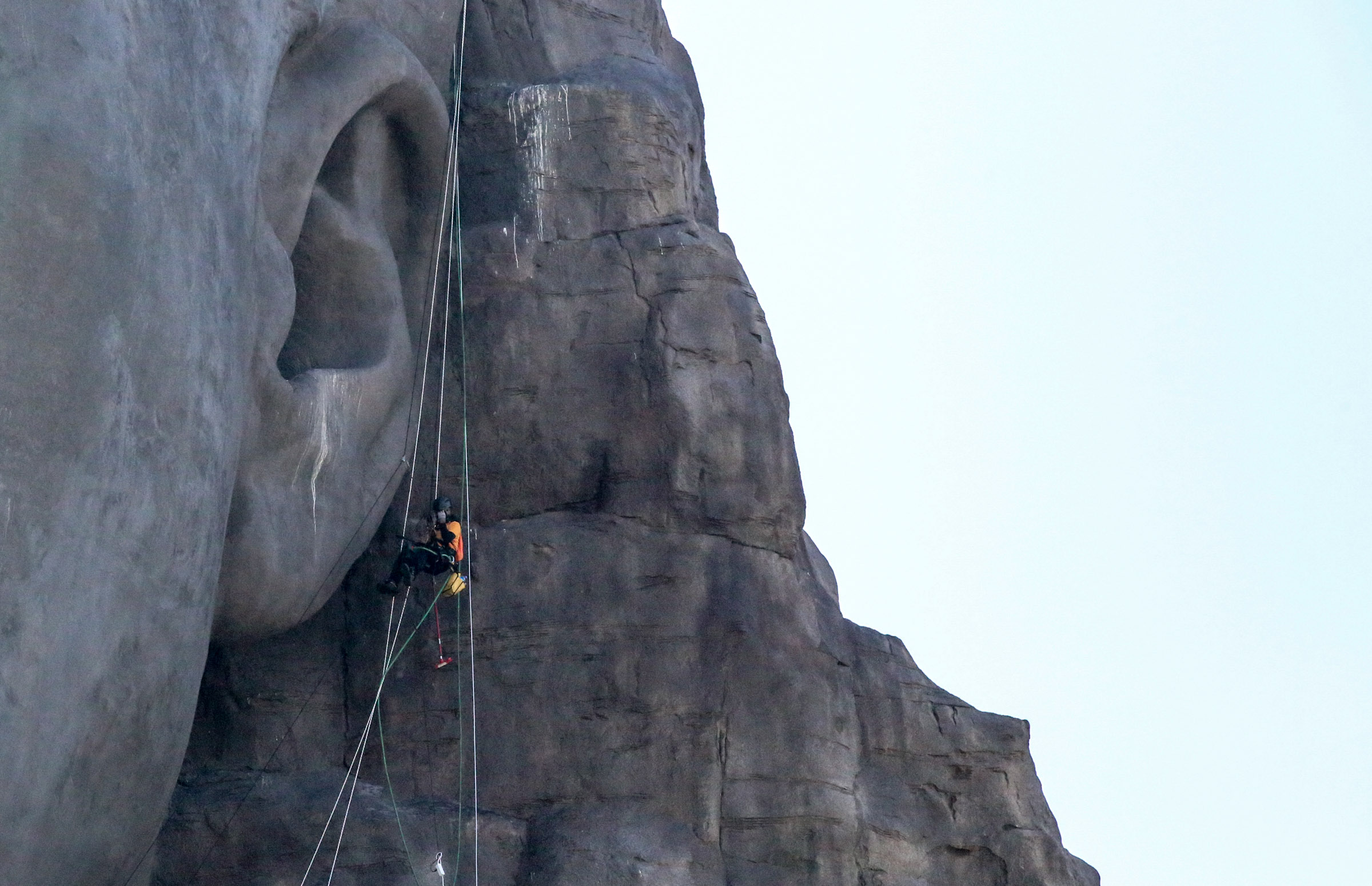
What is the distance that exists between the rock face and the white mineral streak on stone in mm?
22

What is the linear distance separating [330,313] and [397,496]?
1447 millimetres

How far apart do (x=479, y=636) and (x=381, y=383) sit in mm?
1716

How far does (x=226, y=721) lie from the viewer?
12602 millimetres

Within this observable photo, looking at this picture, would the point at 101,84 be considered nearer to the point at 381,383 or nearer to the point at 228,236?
the point at 228,236

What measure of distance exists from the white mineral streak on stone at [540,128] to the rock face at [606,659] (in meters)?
0.02

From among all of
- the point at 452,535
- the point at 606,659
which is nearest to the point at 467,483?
the point at 452,535

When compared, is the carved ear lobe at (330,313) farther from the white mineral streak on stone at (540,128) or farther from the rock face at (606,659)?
the white mineral streak on stone at (540,128)

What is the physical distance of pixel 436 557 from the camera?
41.4ft

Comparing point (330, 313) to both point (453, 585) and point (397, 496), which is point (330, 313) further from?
point (453, 585)

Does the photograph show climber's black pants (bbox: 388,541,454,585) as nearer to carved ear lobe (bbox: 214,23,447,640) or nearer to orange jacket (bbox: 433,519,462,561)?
orange jacket (bbox: 433,519,462,561)

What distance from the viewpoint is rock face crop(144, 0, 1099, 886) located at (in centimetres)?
1200

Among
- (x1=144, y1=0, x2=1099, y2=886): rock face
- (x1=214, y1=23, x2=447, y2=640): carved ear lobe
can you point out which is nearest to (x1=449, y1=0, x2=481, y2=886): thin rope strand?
(x1=144, y1=0, x2=1099, y2=886): rock face

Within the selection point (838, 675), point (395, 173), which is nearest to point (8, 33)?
point (395, 173)

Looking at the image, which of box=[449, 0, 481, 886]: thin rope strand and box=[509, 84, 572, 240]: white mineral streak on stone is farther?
box=[509, 84, 572, 240]: white mineral streak on stone
